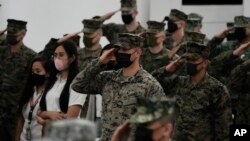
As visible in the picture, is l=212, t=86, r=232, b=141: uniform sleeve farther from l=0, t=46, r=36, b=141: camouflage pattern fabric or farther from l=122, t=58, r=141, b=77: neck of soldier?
l=0, t=46, r=36, b=141: camouflage pattern fabric

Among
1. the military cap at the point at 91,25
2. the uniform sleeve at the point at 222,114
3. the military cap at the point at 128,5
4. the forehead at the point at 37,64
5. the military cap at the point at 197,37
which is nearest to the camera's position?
the uniform sleeve at the point at 222,114

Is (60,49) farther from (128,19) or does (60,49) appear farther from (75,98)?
(128,19)

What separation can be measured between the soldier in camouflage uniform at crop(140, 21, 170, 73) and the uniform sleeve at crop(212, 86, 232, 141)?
141 cm

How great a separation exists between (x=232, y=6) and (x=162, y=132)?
654 centimetres

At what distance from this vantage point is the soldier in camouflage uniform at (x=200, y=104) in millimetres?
5203

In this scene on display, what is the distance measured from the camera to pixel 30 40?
8625 millimetres

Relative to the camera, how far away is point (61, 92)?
17.3 ft

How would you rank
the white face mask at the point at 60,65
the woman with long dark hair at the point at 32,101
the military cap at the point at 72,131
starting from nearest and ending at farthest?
1. the military cap at the point at 72,131
2. the white face mask at the point at 60,65
3. the woman with long dark hair at the point at 32,101

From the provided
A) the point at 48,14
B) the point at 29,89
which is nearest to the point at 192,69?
the point at 29,89

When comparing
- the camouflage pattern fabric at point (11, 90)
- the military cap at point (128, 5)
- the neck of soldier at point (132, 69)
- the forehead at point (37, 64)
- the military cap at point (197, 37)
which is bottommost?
the camouflage pattern fabric at point (11, 90)

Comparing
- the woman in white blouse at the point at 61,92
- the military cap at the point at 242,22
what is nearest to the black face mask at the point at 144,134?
the woman in white blouse at the point at 61,92

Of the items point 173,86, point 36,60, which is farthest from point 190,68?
point 36,60

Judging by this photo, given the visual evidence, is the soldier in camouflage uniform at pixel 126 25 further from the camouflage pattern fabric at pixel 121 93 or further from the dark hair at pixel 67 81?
the camouflage pattern fabric at pixel 121 93

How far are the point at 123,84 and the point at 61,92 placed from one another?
2.16ft
